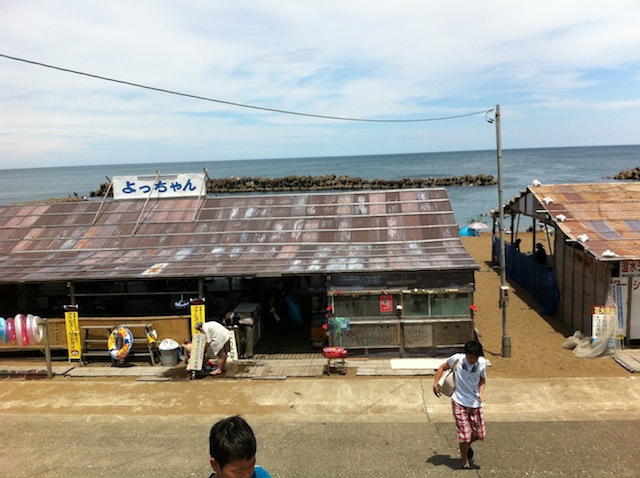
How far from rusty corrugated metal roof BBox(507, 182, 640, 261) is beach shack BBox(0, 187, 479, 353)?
146 inches

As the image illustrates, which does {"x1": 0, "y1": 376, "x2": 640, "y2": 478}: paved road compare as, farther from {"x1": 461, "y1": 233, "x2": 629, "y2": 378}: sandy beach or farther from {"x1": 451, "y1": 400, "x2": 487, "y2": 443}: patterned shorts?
{"x1": 461, "y1": 233, "x2": 629, "y2": 378}: sandy beach

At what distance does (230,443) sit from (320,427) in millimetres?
6680

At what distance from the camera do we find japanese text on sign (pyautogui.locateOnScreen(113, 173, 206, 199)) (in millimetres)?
17672

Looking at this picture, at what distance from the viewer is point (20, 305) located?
17.1 m

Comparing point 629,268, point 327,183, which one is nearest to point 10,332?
point 629,268

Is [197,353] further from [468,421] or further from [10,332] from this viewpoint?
[468,421]

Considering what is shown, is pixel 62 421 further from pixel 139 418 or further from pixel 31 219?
pixel 31 219

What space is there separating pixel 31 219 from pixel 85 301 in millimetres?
3617

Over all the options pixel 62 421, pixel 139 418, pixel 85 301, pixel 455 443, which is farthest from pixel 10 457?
pixel 85 301

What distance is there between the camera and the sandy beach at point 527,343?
40.4 feet

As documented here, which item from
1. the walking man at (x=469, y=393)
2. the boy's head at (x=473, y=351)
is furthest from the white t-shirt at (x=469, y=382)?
the boy's head at (x=473, y=351)

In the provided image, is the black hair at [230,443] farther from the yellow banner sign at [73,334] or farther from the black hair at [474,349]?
the yellow banner sign at [73,334]

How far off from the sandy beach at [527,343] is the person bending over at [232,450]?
1028cm

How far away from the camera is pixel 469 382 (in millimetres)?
7246
